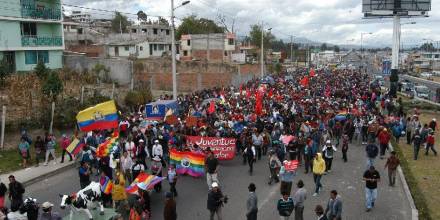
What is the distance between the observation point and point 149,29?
86.1 m

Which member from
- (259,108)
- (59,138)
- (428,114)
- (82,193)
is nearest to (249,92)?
(259,108)

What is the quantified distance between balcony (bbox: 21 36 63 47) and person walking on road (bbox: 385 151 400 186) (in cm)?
3187

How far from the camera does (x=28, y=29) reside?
39.2m

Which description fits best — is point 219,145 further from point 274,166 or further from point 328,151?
point 328,151

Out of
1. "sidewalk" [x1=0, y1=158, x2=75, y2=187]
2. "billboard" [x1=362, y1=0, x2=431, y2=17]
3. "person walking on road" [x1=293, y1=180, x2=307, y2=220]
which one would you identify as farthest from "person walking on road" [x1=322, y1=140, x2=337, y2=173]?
"billboard" [x1=362, y1=0, x2=431, y2=17]

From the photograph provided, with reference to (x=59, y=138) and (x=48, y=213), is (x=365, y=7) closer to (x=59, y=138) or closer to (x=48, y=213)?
(x=59, y=138)

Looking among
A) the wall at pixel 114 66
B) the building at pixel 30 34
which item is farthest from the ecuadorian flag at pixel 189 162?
the wall at pixel 114 66

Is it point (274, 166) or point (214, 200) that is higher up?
point (214, 200)

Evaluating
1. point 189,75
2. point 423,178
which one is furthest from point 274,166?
point 189,75

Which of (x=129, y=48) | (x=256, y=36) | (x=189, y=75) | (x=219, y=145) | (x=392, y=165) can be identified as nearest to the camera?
(x=392, y=165)

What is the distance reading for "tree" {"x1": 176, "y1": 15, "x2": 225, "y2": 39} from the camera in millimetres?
90125

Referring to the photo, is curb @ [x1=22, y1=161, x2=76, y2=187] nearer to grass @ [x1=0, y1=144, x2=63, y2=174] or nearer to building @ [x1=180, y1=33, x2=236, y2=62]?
grass @ [x1=0, y1=144, x2=63, y2=174]

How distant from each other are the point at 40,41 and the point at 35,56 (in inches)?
53.2

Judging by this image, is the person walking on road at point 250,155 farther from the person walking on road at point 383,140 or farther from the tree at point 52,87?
the tree at point 52,87
